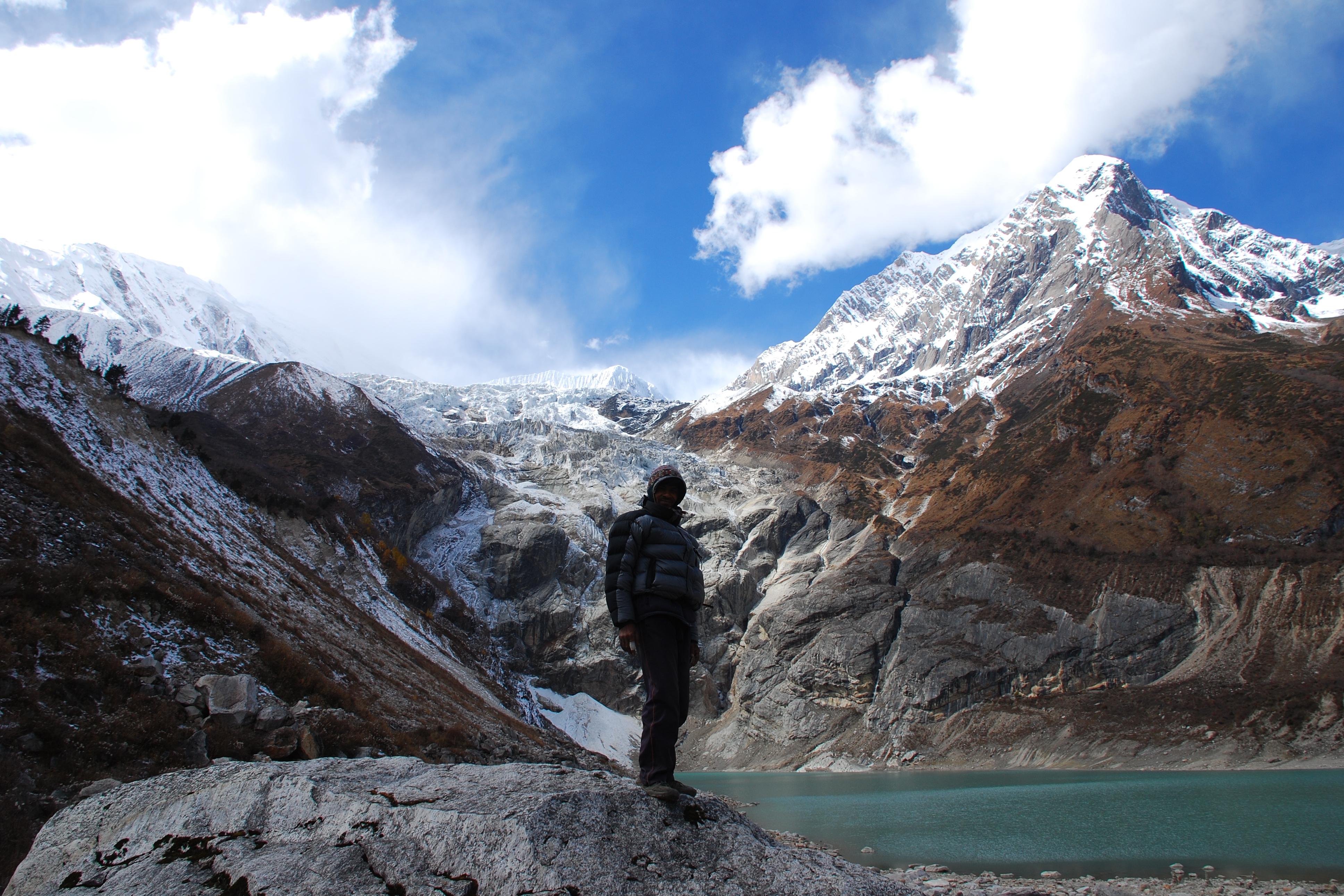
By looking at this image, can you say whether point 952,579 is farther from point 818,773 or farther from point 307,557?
point 307,557

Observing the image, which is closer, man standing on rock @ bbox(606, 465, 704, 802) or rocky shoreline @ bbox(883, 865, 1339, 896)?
man standing on rock @ bbox(606, 465, 704, 802)

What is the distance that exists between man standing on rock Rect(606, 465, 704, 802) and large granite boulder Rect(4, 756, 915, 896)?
491 mm

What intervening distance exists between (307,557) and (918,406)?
17850cm

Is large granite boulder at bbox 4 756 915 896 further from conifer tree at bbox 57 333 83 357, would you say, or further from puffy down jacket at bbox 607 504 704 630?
conifer tree at bbox 57 333 83 357

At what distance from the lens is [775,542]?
419 ft

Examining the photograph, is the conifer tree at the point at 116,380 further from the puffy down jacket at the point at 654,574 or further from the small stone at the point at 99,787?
the puffy down jacket at the point at 654,574

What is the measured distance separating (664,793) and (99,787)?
23.7 ft

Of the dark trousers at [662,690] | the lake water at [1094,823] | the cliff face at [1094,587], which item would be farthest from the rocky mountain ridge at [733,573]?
the lake water at [1094,823]

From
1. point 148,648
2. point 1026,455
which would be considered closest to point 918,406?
point 1026,455

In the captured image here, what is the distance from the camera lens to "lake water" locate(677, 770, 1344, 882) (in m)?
24.8

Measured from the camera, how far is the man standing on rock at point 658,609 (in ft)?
18.9

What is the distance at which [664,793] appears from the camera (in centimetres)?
507

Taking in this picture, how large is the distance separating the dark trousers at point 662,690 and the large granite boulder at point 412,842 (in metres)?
0.32

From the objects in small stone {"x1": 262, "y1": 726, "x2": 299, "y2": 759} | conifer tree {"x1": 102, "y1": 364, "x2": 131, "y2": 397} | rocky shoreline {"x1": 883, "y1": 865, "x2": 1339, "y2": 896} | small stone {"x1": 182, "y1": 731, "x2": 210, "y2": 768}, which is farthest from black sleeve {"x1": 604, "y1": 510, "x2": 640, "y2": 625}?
conifer tree {"x1": 102, "y1": 364, "x2": 131, "y2": 397}
